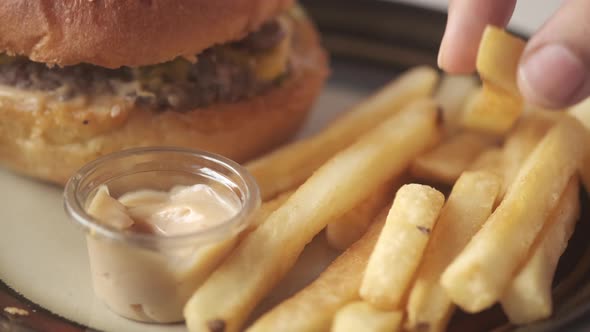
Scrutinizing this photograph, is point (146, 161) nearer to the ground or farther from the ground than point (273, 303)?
farther from the ground

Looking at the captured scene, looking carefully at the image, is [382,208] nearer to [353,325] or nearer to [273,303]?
[273,303]

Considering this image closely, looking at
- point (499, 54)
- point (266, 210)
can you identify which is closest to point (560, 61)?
point (499, 54)

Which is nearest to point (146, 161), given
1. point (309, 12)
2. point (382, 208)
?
point (382, 208)

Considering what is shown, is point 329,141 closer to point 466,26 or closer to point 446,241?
point 466,26

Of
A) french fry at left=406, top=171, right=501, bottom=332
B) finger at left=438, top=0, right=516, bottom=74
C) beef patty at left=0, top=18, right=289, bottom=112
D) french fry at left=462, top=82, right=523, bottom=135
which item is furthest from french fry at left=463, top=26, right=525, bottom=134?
beef patty at left=0, top=18, right=289, bottom=112

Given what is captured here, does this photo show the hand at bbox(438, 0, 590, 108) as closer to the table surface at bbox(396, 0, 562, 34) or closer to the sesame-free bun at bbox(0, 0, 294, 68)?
the sesame-free bun at bbox(0, 0, 294, 68)
